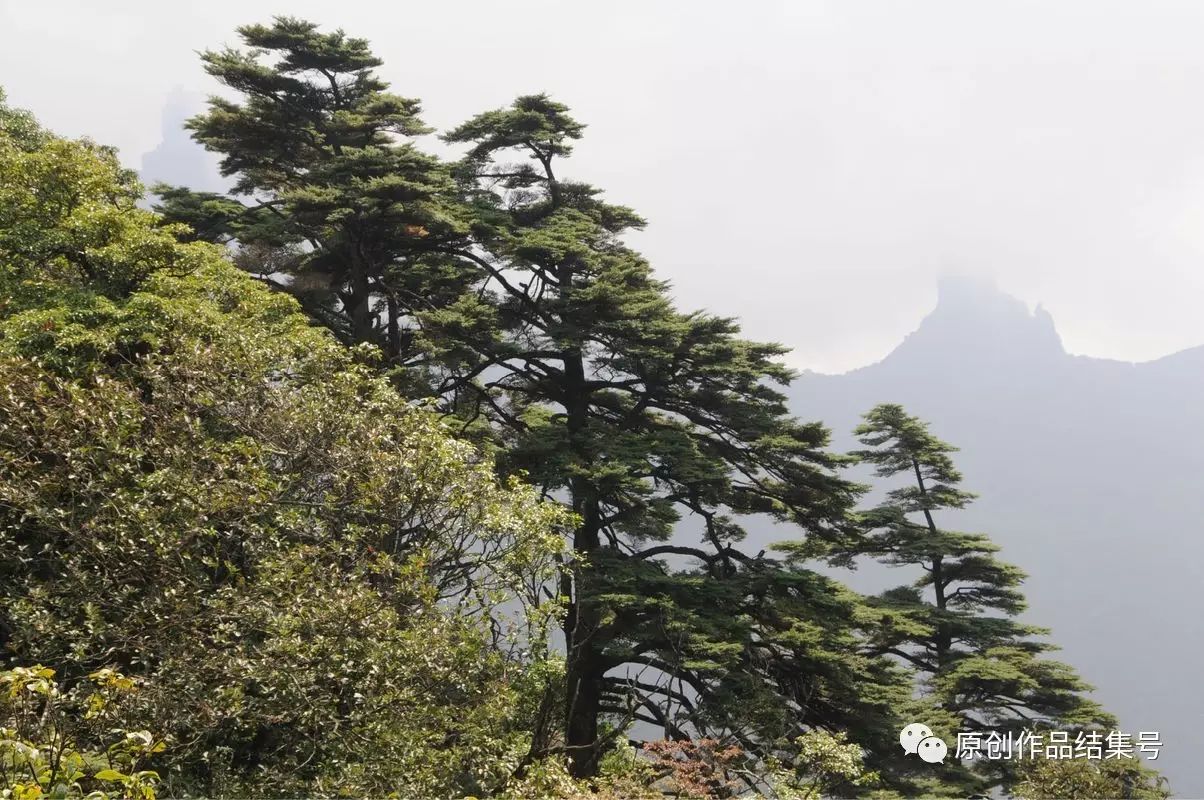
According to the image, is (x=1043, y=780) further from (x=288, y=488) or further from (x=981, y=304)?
(x=981, y=304)

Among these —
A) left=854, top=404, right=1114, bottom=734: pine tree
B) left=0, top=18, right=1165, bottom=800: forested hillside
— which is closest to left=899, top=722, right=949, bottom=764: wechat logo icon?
left=0, top=18, right=1165, bottom=800: forested hillside

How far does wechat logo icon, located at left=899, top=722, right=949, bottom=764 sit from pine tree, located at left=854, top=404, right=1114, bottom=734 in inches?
106

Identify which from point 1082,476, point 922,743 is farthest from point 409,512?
point 1082,476

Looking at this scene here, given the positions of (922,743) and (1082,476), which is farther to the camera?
(1082,476)

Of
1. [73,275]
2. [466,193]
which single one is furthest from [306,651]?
[466,193]

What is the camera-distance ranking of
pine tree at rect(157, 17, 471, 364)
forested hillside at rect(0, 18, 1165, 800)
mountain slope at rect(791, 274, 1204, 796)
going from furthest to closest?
mountain slope at rect(791, 274, 1204, 796) < pine tree at rect(157, 17, 471, 364) < forested hillside at rect(0, 18, 1165, 800)

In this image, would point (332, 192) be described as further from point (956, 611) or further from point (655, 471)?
point (956, 611)

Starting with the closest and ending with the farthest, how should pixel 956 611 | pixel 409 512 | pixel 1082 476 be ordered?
1. pixel 409 512
2. pixel 956 611
3. pixel 1082 476

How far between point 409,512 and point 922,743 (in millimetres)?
11828

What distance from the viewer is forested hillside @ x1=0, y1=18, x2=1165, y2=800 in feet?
25.1

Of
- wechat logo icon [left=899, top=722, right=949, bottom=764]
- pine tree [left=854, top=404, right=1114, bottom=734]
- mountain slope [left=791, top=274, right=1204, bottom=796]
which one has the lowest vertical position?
wechat logo icon [left=899, top=722, right=949, bottom=764]

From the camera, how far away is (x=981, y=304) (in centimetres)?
18462

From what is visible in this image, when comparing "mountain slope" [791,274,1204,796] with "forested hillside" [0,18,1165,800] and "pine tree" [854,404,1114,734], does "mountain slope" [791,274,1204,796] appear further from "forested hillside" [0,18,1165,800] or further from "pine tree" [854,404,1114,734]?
"forested hillside" [0,18,1165,800]

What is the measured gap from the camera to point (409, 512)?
877 cm
